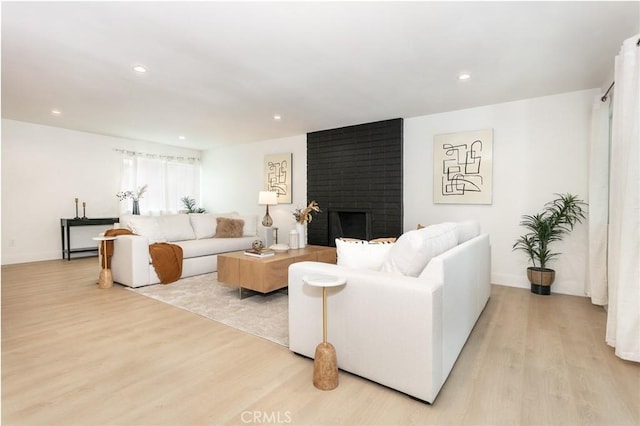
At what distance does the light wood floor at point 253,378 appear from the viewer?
1555 millimetres

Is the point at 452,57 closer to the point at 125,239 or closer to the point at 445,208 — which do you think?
the point at 445,208

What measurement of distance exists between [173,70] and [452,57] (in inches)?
104

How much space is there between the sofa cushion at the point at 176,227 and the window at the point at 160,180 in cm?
226

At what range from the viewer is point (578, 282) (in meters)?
3.75

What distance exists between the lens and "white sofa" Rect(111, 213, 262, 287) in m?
3.93

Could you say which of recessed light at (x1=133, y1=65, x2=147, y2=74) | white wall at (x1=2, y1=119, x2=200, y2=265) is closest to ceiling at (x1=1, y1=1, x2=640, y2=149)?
recessed light at (x1=133, y1=65, x2=147, y2=74)

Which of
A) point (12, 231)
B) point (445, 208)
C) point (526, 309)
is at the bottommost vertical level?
point (526, 309)

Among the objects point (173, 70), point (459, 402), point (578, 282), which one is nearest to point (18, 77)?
point (173, 70)

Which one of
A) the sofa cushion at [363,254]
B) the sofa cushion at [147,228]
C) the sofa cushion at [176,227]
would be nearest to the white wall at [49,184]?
the sofa cushion at [176,227]

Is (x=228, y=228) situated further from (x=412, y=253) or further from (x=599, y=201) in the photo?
(x=599, y=201)

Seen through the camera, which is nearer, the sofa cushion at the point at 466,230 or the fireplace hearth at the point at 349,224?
the sofa cushion at the point at 466,230

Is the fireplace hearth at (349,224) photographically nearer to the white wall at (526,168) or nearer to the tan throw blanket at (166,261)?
the white wall at (526,168)

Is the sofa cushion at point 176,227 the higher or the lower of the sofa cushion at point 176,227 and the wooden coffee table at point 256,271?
the higher

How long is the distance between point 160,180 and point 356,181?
4538 mm
